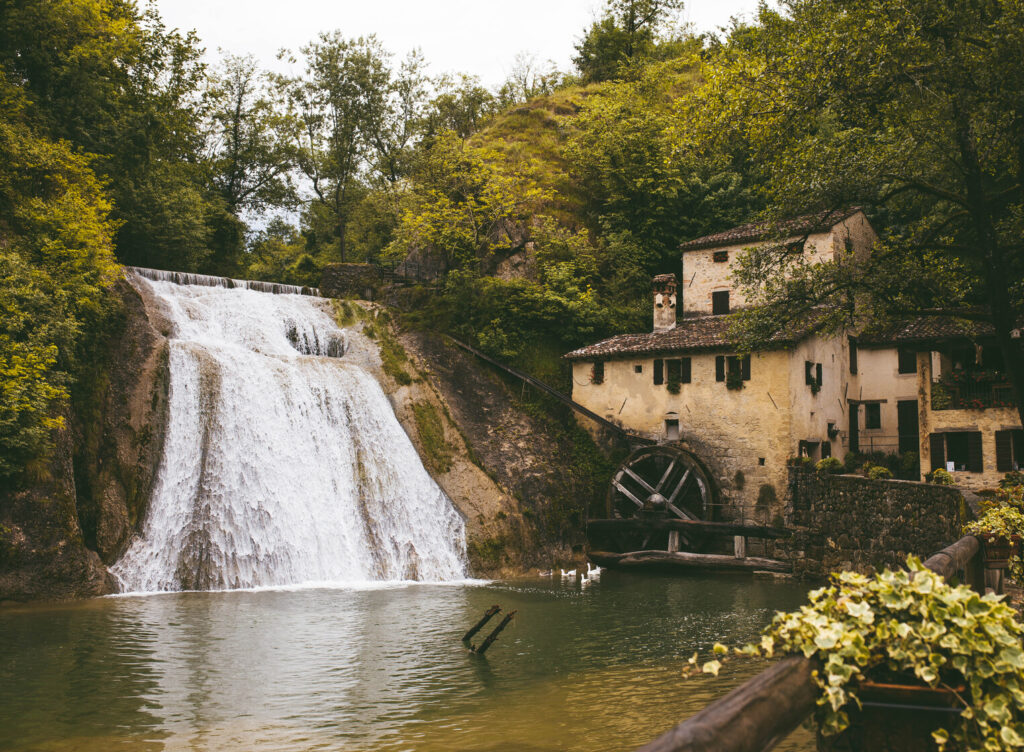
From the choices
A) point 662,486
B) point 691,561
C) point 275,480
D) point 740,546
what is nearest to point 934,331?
point 740,546

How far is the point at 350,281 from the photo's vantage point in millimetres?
34219

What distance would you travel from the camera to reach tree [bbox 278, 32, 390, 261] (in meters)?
47.0

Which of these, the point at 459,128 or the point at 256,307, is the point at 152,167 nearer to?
the point at 256,307

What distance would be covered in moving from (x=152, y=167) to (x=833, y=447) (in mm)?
31996

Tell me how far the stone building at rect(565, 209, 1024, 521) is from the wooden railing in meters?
20.9

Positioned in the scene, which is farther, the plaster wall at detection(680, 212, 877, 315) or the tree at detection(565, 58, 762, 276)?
the tree at detection(565, 58, 762, 276)

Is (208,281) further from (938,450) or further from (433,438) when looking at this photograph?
(938,450)

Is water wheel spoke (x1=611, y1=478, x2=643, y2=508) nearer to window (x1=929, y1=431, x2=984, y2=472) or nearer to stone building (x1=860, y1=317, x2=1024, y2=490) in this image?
stone building (x1=860, y1=317, x2=1024, y2=490)

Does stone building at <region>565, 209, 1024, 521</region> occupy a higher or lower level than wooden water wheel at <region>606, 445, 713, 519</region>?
higher

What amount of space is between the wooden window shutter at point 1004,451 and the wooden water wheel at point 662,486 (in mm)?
9439

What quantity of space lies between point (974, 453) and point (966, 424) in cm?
100

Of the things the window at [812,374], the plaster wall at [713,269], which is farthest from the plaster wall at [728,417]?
the plaster wall at [713,269]

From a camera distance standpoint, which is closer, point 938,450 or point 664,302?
point 938,450

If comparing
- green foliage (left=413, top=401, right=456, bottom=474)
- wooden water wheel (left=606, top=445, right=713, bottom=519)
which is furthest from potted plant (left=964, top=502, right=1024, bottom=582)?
green foliage (left=413, top=401, right=456, bottom=474)
